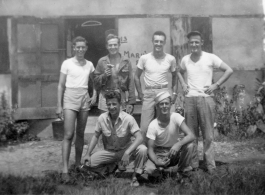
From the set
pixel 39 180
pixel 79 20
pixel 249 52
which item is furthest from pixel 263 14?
pixel 39 180

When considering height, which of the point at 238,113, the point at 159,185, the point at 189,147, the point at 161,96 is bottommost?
the point at 159,185

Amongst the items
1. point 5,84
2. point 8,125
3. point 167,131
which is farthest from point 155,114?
point 5,84

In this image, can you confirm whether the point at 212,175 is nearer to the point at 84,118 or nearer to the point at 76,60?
the point at 84,118

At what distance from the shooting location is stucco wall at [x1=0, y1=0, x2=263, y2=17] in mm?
7797

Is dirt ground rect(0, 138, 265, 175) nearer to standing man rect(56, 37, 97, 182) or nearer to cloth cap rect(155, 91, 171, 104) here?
standing man rect(56, 37, 97, 182)

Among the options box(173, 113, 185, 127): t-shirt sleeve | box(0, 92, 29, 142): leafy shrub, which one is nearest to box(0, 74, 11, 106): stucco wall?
box(0, 92, 29, 142): leafy shrub

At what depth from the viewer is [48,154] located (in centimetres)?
627

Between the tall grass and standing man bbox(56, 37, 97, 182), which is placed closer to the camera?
the tall grass

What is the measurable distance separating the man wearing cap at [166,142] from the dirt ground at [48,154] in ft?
5.02

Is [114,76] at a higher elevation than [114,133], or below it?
higher

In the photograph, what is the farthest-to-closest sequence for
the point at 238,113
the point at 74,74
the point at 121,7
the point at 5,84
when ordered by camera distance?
the point at 121,7
the point at 5,84
the point at 238,113
the point at 74,74

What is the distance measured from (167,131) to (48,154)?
2730mm

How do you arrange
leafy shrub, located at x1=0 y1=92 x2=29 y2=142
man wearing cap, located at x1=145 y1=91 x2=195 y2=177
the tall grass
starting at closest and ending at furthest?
the tall grass < man wearing cap, located at x1=145 y1=91 x2=195 y2=177 < leafy shrub, located at x1=0 y1=92 x2=29 y2=142

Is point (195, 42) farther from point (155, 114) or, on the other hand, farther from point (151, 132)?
point (151, 132)
